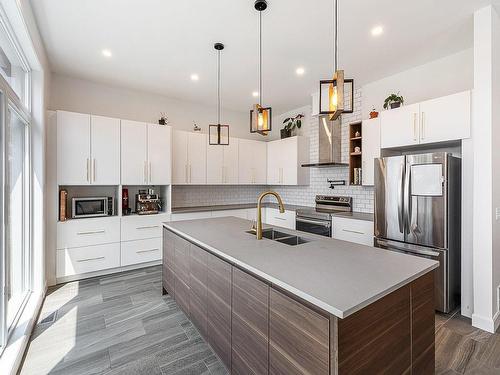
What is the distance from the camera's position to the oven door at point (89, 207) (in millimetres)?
3531

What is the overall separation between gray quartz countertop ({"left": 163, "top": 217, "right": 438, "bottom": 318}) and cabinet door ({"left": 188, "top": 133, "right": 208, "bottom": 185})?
8.30ft

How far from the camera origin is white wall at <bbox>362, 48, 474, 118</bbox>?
9.76 feet

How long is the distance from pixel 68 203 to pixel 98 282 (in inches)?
49.3

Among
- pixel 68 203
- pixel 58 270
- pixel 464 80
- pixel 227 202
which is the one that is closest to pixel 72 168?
pixel 68 203

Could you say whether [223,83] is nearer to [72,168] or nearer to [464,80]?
[72,168]

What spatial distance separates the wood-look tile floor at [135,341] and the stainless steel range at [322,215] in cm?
168

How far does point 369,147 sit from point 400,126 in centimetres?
51

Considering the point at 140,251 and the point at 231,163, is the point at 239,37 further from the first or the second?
the point at 140,251

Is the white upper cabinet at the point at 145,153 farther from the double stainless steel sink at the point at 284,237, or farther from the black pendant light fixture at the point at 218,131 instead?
the double stainless steel sink at the point at 284,237

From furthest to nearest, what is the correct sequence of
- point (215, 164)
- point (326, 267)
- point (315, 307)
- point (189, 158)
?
point (215, 164) < point (189, 158) < point (326, 267) < point (315, 307)

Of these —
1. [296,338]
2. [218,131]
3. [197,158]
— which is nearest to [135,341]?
[296,338]

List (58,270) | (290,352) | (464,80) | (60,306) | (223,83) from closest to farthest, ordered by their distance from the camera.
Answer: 1. (290,352)
2. (60,306)
3. (464,80)
4. (58,270)
5. (223,83)

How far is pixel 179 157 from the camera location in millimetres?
4402

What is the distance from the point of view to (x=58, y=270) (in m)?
3.27
